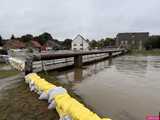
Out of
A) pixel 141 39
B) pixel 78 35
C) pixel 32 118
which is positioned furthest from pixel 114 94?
pixel 141 39

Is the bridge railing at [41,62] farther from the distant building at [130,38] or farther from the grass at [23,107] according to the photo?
the distant building at [130,38]

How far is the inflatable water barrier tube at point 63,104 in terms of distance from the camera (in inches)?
225

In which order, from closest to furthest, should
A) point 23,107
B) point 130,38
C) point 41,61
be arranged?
1. point 23,107
2. point 41,61
3. point 130,38

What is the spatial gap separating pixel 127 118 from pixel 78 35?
315 feet

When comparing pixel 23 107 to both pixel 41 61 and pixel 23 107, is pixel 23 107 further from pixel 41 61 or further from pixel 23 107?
pixel 41 61

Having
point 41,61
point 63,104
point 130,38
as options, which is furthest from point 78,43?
point 63,104

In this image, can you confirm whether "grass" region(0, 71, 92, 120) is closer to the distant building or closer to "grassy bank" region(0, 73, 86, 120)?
"grassy bank" region(0, 73, 86, 120)

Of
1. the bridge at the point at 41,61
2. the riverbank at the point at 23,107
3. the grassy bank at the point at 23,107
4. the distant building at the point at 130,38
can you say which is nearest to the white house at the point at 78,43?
the distant building at the point at 130,38

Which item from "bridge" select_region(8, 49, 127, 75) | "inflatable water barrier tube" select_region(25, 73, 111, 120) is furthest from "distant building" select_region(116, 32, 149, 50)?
"inflatable water barrier tube" select_region(25, 73, 111, 120)

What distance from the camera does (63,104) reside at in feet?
22.7

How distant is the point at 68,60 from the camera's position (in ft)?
112

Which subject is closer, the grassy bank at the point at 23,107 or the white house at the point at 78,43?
the grassy bank at the point at 23,107

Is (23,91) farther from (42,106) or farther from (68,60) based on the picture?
(68,60)

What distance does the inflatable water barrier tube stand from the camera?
18.7 ft
